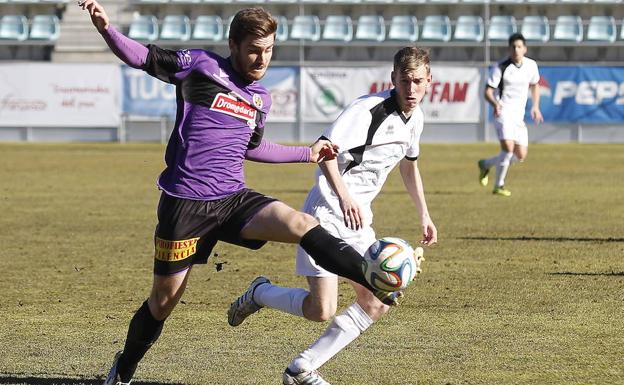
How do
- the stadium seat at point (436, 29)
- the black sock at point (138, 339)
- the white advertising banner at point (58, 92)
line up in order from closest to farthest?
the black sock at point (138, 339)
the white advertising banner at point (58, 92)
the stadium seat at point (436, 29)

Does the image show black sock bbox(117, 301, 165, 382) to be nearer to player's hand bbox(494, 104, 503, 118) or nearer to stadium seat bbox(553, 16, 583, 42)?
player's hand bbox(494, 104, 503, 118)

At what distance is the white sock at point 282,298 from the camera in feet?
20.2

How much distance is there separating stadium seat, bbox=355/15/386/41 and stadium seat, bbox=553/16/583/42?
5.38m

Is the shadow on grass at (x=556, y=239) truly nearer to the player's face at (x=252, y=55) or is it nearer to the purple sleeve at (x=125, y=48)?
the player's face at (x=252, y=55)

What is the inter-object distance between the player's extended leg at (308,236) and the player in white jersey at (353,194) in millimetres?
257

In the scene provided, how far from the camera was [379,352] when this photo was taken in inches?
281

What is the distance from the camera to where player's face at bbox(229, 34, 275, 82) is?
18.7ft

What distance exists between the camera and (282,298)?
627cm

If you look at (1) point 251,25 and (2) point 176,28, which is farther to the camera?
(2) point 176,28

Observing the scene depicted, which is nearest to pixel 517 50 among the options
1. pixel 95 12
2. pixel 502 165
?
pixel 502 165

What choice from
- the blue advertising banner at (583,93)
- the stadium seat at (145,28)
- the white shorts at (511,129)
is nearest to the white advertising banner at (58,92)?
the stadium seat at (145,28)

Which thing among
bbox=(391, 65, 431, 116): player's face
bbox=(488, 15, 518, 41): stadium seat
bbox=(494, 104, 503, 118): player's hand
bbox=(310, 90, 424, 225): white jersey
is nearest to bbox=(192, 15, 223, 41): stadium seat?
bbox=(488, 15, 518, 41): stadium seat

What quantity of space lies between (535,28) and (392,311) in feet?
99.7

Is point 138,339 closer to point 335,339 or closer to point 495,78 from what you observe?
point 335,339
